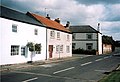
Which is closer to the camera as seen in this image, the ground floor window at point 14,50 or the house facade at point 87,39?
the ground floor window at point 14,50

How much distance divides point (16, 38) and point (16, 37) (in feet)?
0.39

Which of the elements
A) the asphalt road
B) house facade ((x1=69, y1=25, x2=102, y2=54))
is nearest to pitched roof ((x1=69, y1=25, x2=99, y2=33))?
house facade ((x1=69, y1=25, x2=102, y2=54))

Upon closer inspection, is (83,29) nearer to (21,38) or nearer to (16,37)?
(21,38)

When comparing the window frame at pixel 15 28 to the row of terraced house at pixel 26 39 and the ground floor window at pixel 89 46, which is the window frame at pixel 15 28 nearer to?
the row of terraced house at pixel 26 39

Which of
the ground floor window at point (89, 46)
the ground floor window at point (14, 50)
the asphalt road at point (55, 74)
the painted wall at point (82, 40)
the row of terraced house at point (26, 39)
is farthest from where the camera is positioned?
the ground floor window at point (89, 46)

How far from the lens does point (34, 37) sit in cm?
3347

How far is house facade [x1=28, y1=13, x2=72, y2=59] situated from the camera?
39.7 meters

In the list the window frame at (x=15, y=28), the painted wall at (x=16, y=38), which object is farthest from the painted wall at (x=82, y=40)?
the window frame at (x=15, y=28)

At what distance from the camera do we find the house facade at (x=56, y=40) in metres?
39.7

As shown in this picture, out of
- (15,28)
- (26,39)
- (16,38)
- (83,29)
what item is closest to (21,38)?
(16,38)

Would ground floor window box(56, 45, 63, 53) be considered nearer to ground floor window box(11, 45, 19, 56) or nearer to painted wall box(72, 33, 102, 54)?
ground floor window box(11, 45, 19, 56)

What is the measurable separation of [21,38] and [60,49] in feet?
55.2

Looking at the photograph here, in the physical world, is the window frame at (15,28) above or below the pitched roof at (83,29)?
below

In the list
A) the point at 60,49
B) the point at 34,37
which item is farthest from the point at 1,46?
the point at 60,49
